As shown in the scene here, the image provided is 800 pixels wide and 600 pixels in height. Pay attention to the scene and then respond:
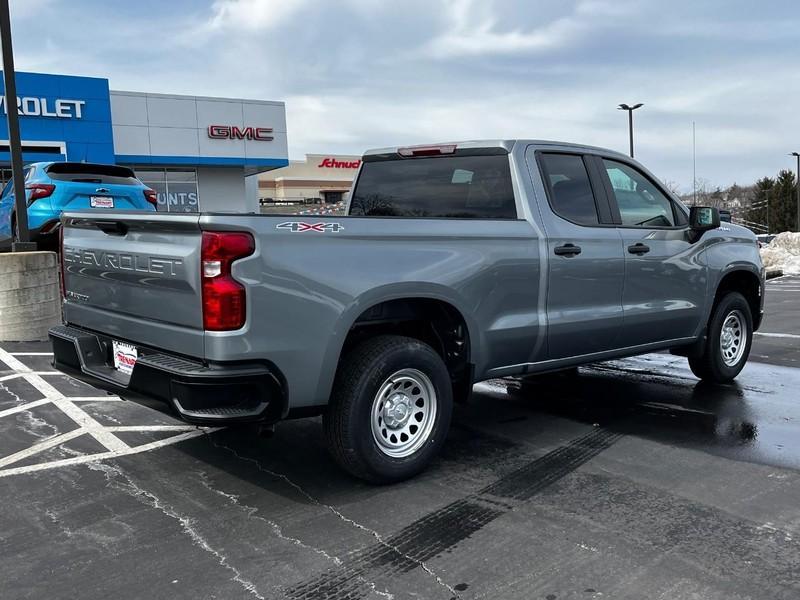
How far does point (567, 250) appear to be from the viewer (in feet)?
16.0

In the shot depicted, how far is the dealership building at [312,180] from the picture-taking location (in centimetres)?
→ 6394

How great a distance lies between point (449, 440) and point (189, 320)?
2.08 meters

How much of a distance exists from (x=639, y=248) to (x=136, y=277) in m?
3.55

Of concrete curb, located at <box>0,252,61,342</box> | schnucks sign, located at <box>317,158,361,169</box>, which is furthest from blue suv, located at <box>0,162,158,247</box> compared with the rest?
schnucks sign, located at <box>317,158,361,169</box>

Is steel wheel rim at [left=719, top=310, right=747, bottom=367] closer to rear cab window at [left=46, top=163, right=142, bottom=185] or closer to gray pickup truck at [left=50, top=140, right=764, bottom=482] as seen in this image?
gray pickup truck at [left=50, top=140, right=764, bottom=482]

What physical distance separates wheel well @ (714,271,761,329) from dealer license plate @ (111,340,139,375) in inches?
194

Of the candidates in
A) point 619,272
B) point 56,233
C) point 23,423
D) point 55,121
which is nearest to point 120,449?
point 23,423

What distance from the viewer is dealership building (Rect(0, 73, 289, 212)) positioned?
2272 cm

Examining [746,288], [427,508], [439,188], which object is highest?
[439,188]

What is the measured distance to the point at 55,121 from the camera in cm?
2302

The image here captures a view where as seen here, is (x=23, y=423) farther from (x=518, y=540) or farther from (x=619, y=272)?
(x=619, y=272)

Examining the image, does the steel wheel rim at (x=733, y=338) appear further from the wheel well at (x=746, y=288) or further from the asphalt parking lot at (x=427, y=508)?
the asphalt parking lot at (x=427, y=508)

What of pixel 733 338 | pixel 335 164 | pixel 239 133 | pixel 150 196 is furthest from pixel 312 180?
pixel 733 338

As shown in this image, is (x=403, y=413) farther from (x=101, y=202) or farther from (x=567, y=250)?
(x=101, y=202)
